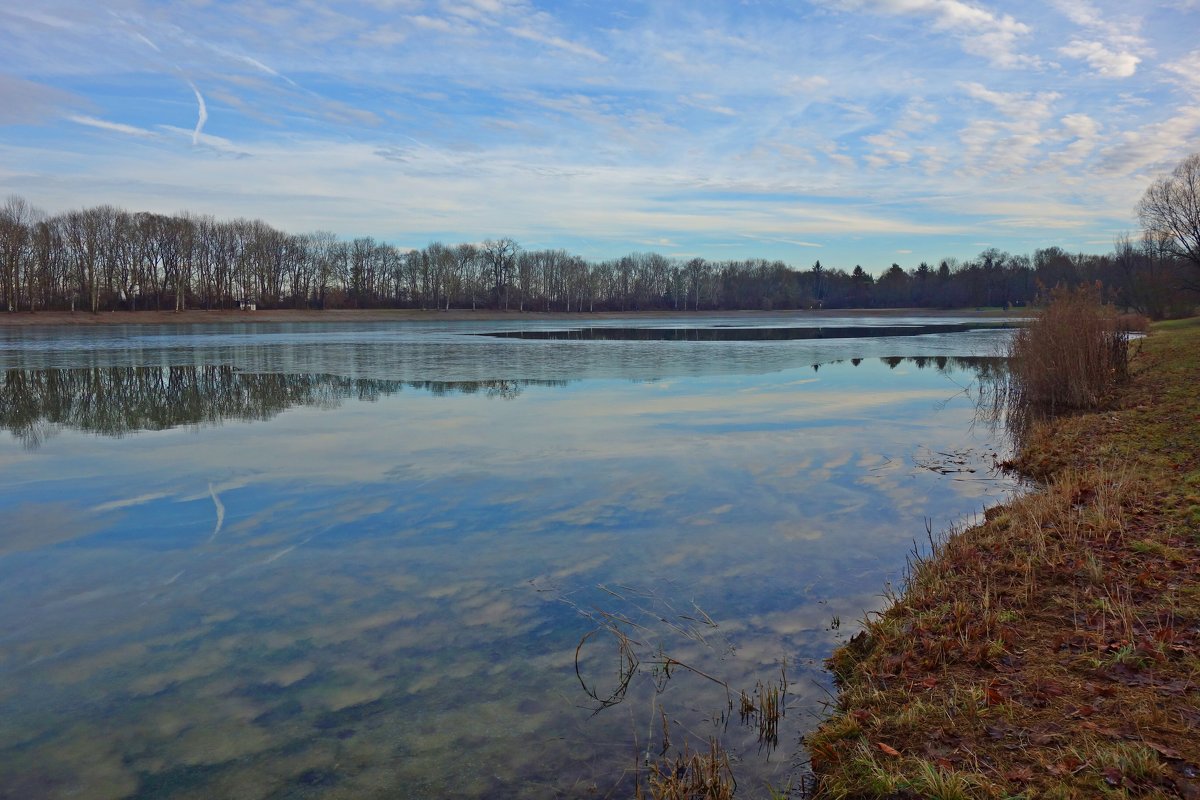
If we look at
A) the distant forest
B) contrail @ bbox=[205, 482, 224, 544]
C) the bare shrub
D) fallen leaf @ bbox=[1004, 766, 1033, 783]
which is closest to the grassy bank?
fallen leaf @ bbox=[1004, 766, 1033, 783]

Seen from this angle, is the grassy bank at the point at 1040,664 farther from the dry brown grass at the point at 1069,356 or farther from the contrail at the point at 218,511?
the dry brown grass at the point at 1069,356

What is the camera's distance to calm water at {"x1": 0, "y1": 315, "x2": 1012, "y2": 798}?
4.45 m

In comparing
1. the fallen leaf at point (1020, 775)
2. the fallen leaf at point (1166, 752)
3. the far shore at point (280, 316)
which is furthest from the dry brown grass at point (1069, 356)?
the far shore at point (280, 316)

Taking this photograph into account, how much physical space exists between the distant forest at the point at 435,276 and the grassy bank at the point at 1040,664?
116 ft

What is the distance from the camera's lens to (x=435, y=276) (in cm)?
9962

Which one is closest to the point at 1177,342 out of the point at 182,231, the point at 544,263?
the point at 182,231

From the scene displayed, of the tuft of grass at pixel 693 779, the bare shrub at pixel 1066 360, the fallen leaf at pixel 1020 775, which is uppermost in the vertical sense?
the bare shrub at pixel 1066 360

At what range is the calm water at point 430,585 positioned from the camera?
445cm

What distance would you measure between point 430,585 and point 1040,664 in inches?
180

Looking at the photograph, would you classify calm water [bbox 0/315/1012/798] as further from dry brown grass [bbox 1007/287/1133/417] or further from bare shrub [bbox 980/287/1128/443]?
dry brown grass [bbox 1007/287/1133/417]

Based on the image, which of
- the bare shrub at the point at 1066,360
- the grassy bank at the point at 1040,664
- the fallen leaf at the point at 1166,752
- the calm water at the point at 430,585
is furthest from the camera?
the bare shrub at the point at 1066,360

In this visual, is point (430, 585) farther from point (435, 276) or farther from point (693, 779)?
point (435, 276)

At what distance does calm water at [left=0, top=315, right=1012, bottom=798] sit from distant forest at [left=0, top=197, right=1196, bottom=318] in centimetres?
3397

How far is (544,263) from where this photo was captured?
370ft
